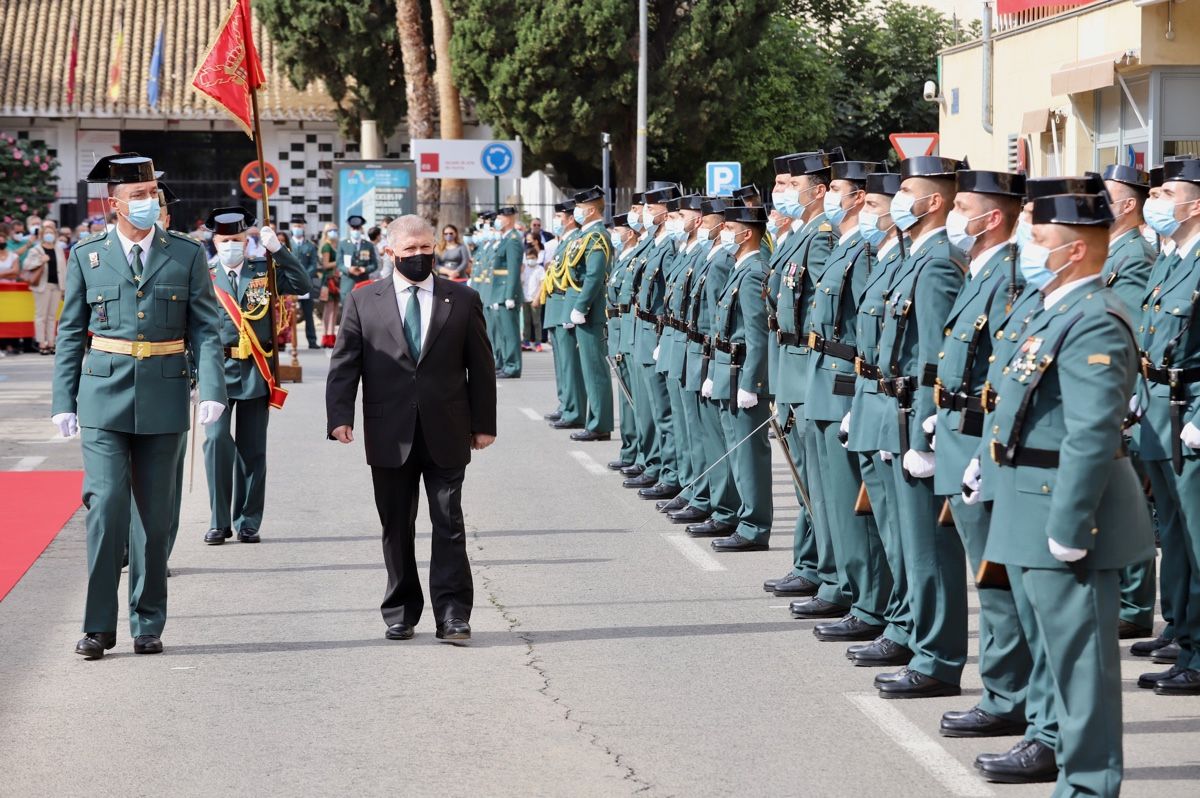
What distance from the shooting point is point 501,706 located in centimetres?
730

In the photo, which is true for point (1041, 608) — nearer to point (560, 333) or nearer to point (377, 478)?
point (377, 478)

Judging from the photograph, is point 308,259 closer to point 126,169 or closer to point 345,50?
point 345,50

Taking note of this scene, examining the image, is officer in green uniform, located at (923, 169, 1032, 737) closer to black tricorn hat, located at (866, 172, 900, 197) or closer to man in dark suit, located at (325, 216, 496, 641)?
black tricorn hat, located at (866, 172, 900, 197)

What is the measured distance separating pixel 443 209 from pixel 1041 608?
3262cm

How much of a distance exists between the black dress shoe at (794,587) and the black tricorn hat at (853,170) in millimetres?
2076

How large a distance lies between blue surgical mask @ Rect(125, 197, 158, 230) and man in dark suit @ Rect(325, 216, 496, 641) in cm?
95

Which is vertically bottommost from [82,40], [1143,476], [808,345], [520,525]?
[520,525]

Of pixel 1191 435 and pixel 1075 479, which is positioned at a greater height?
pixel 1075 479

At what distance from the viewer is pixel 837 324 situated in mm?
8625

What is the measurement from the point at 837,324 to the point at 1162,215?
1.52 metres

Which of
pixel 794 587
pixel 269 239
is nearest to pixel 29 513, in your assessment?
pixel 269 239

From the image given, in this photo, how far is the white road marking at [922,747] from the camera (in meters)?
6.13

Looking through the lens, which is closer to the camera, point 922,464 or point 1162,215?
point 922,464

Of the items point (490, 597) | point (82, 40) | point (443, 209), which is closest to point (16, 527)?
point (490, 597)
